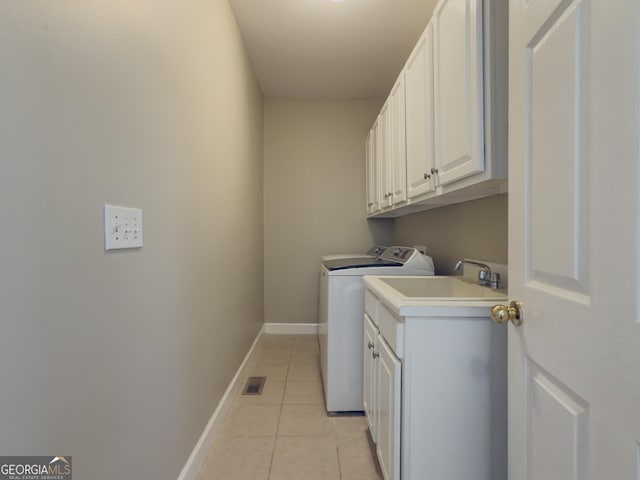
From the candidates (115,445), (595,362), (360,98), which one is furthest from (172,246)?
(360,98)

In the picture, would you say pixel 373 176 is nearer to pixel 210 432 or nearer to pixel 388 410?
pixel 388 410

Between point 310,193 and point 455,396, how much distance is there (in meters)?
2.75

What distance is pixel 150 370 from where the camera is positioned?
112cm

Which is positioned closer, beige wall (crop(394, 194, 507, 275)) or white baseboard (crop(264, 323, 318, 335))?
beige wall (crop(394, 194, 507, 275))

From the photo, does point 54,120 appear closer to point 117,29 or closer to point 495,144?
point 117,29

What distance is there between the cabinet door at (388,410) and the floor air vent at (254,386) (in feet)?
3.73

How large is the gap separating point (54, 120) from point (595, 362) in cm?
113

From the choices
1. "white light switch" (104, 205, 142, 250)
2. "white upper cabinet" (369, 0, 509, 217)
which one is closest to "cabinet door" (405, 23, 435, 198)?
"white upper cabinet" (369, 0, 509, 217)

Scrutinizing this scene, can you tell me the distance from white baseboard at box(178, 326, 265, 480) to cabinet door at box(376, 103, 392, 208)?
1.62 metres

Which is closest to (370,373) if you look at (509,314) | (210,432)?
(210,432)

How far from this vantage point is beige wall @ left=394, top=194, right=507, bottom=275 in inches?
62.4

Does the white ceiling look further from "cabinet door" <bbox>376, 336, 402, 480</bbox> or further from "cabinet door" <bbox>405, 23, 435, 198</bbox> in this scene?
"cabinet door" <bbox>376, 336, 402, 480</bbox>

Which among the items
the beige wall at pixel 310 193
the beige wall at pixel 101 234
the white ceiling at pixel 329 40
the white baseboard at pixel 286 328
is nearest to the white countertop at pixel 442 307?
the beige wall at pixel 101 234

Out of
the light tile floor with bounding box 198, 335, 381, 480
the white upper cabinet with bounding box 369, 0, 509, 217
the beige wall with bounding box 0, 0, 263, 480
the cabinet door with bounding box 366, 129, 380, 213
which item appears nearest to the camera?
the beige wall with bounding box 0, 0, 263, 480
